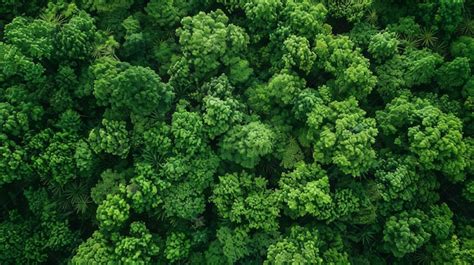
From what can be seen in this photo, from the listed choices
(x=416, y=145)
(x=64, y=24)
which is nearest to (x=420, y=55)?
(x=416, y=145)

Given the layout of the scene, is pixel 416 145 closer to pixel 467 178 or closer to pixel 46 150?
pixel 467 178

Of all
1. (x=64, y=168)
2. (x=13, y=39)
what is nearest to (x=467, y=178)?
(x=64, y=168)

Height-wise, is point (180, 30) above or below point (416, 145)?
above

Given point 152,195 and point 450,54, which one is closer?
point 152,195

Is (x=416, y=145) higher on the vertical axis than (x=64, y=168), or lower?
higher

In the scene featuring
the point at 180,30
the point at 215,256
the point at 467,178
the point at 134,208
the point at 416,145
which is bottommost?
the point at 215,256

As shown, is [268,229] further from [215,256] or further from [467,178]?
[467,178]
